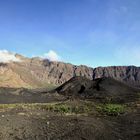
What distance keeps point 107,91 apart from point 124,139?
240 ft

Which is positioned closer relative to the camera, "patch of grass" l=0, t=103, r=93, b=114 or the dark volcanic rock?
"patch of grass" l=0, t=103, r=93, b=114

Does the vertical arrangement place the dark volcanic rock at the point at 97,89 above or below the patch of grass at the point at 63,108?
above

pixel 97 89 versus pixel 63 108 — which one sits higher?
pixel 97 89

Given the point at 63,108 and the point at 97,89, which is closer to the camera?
the point at 63,108

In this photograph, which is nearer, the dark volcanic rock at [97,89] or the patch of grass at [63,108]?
the patch of grass at [63,108]

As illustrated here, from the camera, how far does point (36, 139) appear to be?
16.9 meters

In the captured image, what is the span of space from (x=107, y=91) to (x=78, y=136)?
241 feet

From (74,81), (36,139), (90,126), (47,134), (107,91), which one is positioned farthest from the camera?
(74,81)

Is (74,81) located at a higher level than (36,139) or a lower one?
higher

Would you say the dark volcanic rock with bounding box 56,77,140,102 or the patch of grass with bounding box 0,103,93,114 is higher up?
the dark volcanic rock with bounding box 56,77,140,102

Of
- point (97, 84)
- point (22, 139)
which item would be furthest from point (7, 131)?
point (97, 84)

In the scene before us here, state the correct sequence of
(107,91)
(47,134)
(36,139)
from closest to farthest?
(36,139)
(47,134)
(107,91)

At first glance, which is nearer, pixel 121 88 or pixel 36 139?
pixel 36 139

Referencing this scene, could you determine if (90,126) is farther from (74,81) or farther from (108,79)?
(74,81)
